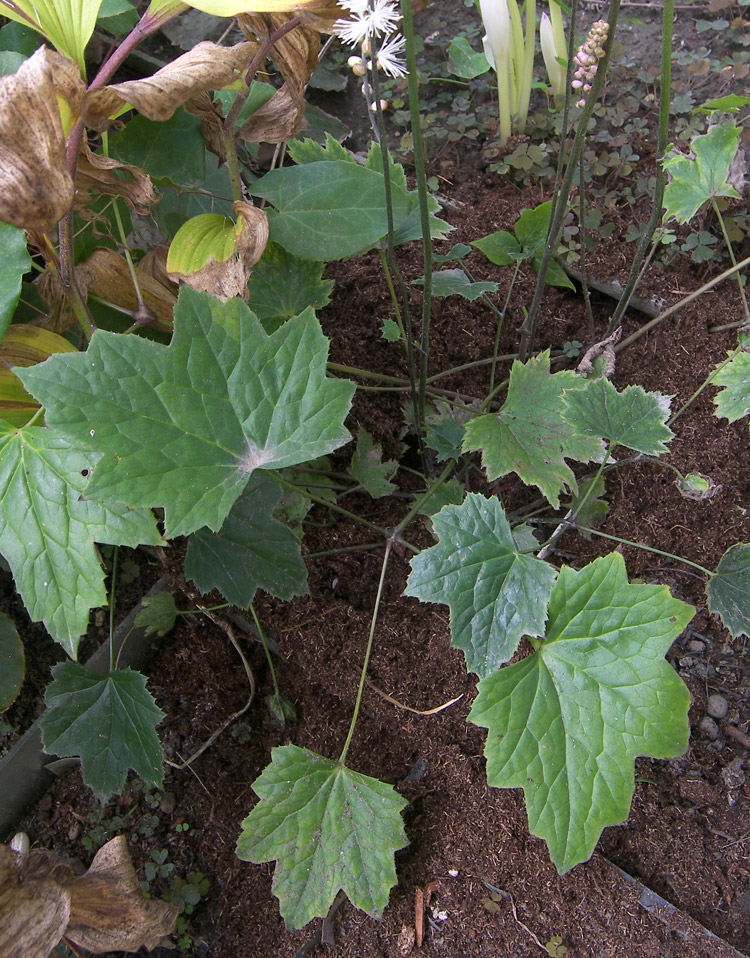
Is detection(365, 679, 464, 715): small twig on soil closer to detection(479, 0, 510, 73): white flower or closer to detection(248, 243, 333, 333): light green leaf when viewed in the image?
detection(248, 243, 333, 333): light green leaf

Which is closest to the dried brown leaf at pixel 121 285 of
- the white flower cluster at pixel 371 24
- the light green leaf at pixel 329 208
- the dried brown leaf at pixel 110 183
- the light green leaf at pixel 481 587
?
the dried brown leaf at pixel 110 183

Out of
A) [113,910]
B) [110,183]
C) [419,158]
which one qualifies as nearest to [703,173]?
[419,158]

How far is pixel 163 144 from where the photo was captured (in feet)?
3.71

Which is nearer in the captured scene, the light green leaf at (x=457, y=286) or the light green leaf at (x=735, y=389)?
the light green leaf at (x=735, y=389)

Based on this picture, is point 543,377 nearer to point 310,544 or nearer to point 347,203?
point 347,203

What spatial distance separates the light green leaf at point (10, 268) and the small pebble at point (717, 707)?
126 centimetres

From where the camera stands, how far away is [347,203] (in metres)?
1.06

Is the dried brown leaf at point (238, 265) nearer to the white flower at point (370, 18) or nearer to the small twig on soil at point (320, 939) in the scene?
the white flower at point (370, 18)

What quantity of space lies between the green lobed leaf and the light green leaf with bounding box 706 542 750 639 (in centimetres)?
66

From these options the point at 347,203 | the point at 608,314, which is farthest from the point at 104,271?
the point at 608,314

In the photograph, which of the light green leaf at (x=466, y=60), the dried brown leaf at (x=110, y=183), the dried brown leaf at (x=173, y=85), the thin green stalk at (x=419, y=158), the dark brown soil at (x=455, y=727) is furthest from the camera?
the light green leaf at (x=466, y=60)

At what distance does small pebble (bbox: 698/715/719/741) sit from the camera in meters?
1.13

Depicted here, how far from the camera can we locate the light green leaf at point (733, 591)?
1017mm

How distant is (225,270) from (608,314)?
89cm
